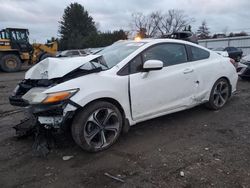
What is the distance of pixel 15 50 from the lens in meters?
17.5

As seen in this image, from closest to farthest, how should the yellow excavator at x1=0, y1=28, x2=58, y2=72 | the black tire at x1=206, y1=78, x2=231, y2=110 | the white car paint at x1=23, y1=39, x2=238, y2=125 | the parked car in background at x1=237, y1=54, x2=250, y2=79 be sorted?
the white car paint at x1=23, y1=39, x2=238, y2=125 < the black tire at x1=206, y1=78, x2=231, y2=110 < the parked car in background at x1=237, y1=54, x2=250, y2=79 < the yellow excavator at x1=0, y1=28, x2=58, y2=72

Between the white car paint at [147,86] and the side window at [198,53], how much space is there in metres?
0.09

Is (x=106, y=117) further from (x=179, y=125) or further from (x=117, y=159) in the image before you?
(x=179, y=125)

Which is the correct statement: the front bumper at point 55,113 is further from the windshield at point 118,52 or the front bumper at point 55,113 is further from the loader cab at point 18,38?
the loader cab at point 18,38

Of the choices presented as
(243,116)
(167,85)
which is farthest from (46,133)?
(243,116)

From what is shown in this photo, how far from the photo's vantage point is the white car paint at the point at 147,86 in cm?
334

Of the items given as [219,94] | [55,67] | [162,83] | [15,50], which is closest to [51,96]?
[55,67]

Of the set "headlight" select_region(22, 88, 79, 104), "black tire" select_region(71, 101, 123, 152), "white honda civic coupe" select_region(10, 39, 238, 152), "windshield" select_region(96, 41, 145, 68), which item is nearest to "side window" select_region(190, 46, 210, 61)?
"white honda civic coupe" select_region(10, 39, 238, 152)

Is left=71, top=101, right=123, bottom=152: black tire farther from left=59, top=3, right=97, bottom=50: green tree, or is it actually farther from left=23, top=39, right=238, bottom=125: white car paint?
left=59, top=3, right=97, bottom=50: green tree

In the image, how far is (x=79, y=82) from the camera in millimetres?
3295

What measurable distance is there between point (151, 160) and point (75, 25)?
59281 mm

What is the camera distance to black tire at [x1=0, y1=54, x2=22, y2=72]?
55.3 ft

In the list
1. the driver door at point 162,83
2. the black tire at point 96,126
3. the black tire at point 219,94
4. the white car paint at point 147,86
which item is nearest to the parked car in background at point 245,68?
the black tire at point 219,94

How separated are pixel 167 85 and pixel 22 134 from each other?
2543mm
